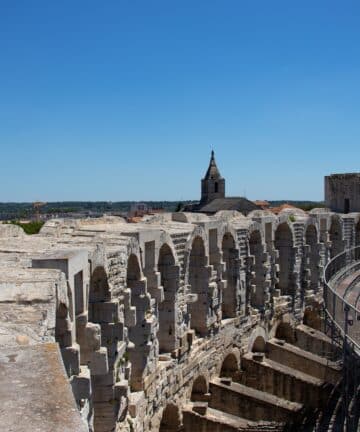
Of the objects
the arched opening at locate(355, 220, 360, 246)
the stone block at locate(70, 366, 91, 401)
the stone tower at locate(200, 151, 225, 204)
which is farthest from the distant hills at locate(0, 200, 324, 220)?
the stone block at locate(70, 366, 91, 401)

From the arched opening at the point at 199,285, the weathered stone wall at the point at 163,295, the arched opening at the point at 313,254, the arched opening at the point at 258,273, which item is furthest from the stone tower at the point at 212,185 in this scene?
the arched opening at the point at 199,285

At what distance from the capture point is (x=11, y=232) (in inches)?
400

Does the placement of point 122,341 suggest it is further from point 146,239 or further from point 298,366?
point 298,366

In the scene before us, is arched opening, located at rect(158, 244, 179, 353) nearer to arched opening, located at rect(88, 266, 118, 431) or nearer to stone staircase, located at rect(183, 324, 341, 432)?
stone staircase, located at rect(183, 324, 341, 432)

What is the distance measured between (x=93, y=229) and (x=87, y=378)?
511 centimetres

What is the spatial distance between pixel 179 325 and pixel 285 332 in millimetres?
7528

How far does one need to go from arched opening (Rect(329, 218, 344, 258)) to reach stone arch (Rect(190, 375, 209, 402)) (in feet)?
35.1

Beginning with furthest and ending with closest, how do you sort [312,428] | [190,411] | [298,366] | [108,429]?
[298,366] → [312,428] → [190,411] → [108,429]

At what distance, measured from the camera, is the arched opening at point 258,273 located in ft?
57.0

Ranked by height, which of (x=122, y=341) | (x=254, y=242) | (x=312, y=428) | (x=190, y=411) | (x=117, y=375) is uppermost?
(x=254, y=242)

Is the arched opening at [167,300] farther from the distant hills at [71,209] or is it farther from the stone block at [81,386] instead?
the distant hills at [71,209]

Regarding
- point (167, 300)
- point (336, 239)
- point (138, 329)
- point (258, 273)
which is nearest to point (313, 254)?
A: point (336, 239)

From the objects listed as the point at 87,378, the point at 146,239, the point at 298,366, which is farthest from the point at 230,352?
the point at 87,378

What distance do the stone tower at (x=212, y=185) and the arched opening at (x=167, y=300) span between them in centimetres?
4026
